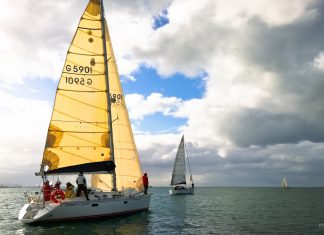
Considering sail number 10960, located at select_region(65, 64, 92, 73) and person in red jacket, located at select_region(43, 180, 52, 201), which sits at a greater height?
sail number 10960, located at select_region(65, 64, 92, 73)

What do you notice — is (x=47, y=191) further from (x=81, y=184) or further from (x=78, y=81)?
(x=78, y=81)

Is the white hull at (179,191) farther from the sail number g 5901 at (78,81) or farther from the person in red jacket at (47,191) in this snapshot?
the person in red jacket at (47,191)

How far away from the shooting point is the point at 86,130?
88.0ft

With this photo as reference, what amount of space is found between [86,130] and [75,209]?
588cm

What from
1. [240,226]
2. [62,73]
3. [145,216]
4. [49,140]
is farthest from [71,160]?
[240,226]

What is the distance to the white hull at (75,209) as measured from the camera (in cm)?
2281

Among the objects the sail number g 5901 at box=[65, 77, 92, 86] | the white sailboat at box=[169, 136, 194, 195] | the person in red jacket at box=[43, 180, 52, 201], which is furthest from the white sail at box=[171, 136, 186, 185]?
the person in red jacket at box=[43, 180, 52, 201]

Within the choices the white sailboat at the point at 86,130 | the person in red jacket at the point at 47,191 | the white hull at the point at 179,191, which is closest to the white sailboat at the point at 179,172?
the white hull at the point at 179,191

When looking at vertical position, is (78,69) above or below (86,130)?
Result: above

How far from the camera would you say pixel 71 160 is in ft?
85.2

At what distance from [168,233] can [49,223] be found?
24.6 feet

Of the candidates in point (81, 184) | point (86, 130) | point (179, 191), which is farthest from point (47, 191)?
point (179, 191)

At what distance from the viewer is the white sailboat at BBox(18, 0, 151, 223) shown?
25.1 meters

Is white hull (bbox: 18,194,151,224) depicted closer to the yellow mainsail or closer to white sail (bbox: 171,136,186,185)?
the yellow mainsail
